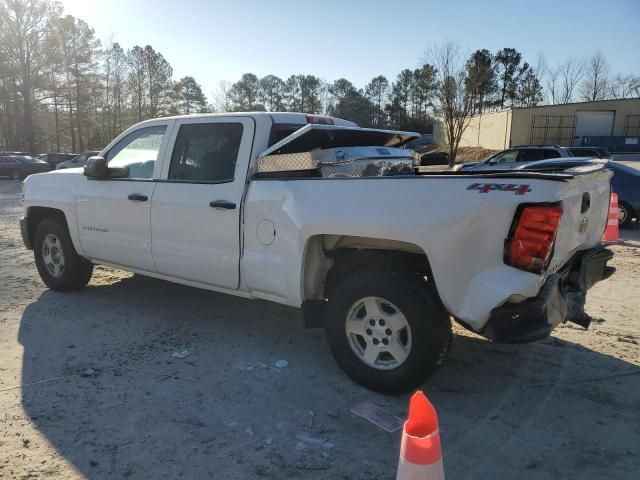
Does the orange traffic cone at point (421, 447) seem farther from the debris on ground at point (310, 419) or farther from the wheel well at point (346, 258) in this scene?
the wheel well at point (346, 258)

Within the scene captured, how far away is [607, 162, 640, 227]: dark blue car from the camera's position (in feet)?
33.4

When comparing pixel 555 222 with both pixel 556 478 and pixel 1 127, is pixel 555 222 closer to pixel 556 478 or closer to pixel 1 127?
pixel 556 478

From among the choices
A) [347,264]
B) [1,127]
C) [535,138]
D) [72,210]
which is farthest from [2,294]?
[1,127]

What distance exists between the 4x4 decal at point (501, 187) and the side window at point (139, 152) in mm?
3096

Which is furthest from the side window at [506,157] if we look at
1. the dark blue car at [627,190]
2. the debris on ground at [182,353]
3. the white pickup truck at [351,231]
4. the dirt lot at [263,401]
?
the debris on ground at [182,353]

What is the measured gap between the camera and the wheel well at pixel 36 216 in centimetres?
584

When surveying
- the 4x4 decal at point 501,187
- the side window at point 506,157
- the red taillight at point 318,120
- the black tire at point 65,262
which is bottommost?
the black tire at point 65,262

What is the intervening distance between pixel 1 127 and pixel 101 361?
65.0 meters

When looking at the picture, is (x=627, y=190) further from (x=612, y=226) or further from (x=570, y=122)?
(x=570, y=122)

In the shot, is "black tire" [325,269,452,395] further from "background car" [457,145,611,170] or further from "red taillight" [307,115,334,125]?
"background car" [457,145,611,170]

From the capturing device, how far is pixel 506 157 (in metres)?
16.7

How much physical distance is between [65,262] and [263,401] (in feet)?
11.3

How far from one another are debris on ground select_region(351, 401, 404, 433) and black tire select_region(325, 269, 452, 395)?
158 mm

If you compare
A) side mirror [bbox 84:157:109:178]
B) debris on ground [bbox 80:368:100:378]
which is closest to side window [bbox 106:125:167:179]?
side mirror [bbox 84:157:109:178]
